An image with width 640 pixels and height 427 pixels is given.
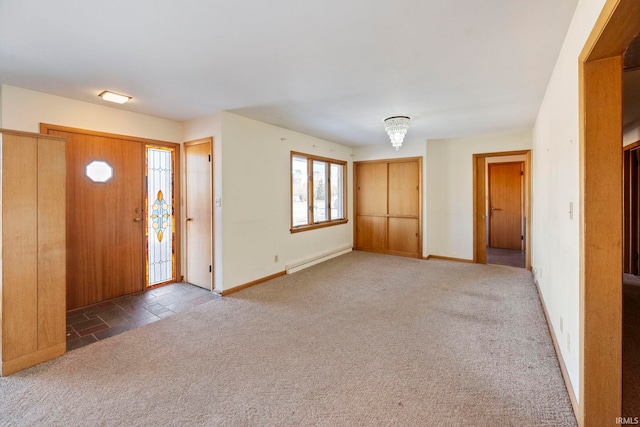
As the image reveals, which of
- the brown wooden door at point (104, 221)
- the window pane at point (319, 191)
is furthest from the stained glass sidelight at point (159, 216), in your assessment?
the window pane at point (319, 191)

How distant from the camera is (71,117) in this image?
3.22 meters

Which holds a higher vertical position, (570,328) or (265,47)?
(265,47)

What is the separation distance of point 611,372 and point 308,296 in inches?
109

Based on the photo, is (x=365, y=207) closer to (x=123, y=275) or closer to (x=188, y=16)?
(x=123, y=275)

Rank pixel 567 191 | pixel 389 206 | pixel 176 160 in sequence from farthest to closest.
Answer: pixel 389 206 → pixel 176 160 → pixel 567 191

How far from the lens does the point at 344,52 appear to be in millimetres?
2207

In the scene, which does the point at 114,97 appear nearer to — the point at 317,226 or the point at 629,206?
the point at 317,226

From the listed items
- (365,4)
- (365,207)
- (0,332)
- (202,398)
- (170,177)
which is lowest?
(202,398)

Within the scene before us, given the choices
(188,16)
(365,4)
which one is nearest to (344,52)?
(365,4)

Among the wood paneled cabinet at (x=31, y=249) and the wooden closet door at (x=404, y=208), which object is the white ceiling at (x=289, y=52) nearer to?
the wood paneled cabinet at (x=31, y=249)

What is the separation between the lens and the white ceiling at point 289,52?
1.72 metres

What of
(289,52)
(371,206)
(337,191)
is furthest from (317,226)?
(289,52)

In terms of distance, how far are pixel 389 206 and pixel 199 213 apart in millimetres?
3835

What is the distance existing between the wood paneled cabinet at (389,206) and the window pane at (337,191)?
414 mm
